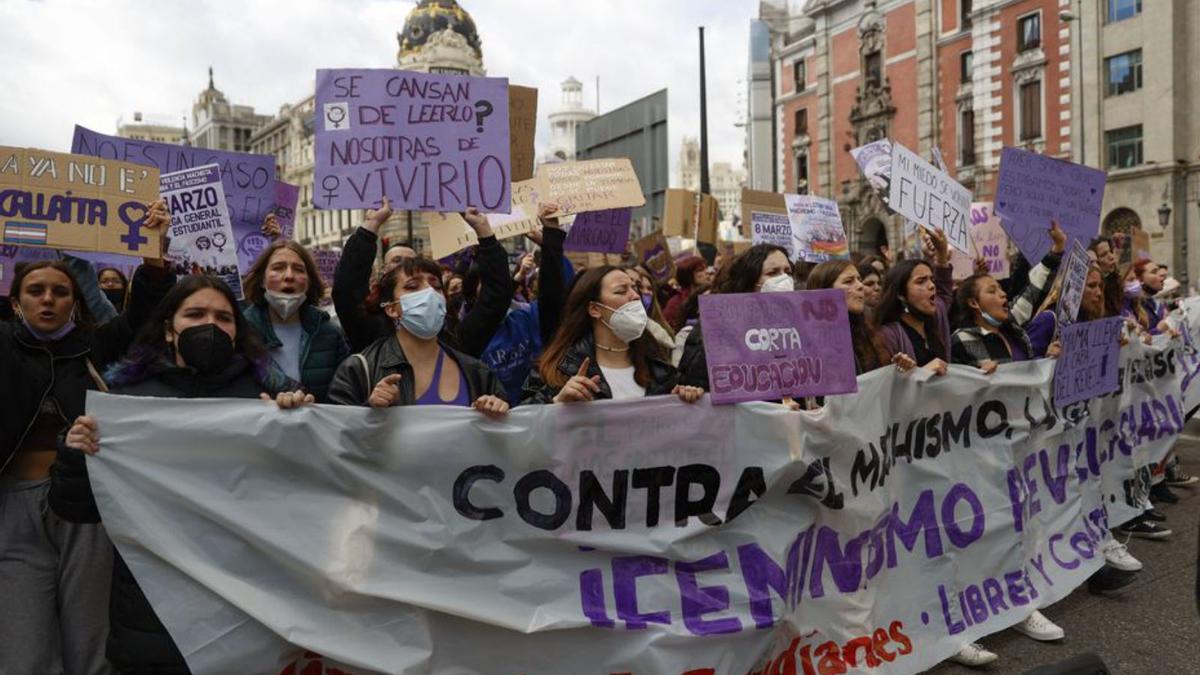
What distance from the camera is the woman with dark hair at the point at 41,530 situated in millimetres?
2924

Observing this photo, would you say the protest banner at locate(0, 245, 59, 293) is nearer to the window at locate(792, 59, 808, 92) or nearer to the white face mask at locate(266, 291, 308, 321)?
the white face mask at locate(266, 291, 308, 321)

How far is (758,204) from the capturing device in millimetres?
9141

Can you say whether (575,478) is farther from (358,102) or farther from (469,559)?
(358,102)

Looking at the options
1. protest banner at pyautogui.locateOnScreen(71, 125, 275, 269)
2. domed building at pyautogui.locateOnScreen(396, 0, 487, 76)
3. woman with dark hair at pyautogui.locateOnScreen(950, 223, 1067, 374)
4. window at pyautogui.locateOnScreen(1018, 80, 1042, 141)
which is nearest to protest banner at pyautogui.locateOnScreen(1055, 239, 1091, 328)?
woman with dark hair at pyautogui.locateOnScreen(950, 223, 1067, 374)

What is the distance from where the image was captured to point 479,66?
9325cm

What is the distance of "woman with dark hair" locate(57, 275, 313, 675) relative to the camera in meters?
2.83

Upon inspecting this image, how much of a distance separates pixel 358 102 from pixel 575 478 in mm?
2093

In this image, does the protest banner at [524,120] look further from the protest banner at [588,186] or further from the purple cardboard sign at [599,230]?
the purple cardboard sign at [599,230]

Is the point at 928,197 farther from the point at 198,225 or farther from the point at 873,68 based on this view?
the point at 873,68

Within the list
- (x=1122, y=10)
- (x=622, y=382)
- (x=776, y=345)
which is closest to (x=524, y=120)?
(x=622, y=382)

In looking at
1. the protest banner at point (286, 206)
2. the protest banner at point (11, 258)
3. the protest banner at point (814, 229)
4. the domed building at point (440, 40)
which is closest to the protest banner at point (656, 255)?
the protest banner at point (814, 229)

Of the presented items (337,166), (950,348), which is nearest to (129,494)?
(337,166)

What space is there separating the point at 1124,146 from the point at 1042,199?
28038mm

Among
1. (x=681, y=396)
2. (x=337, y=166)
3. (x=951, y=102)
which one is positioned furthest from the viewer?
(x=951, y=102)
